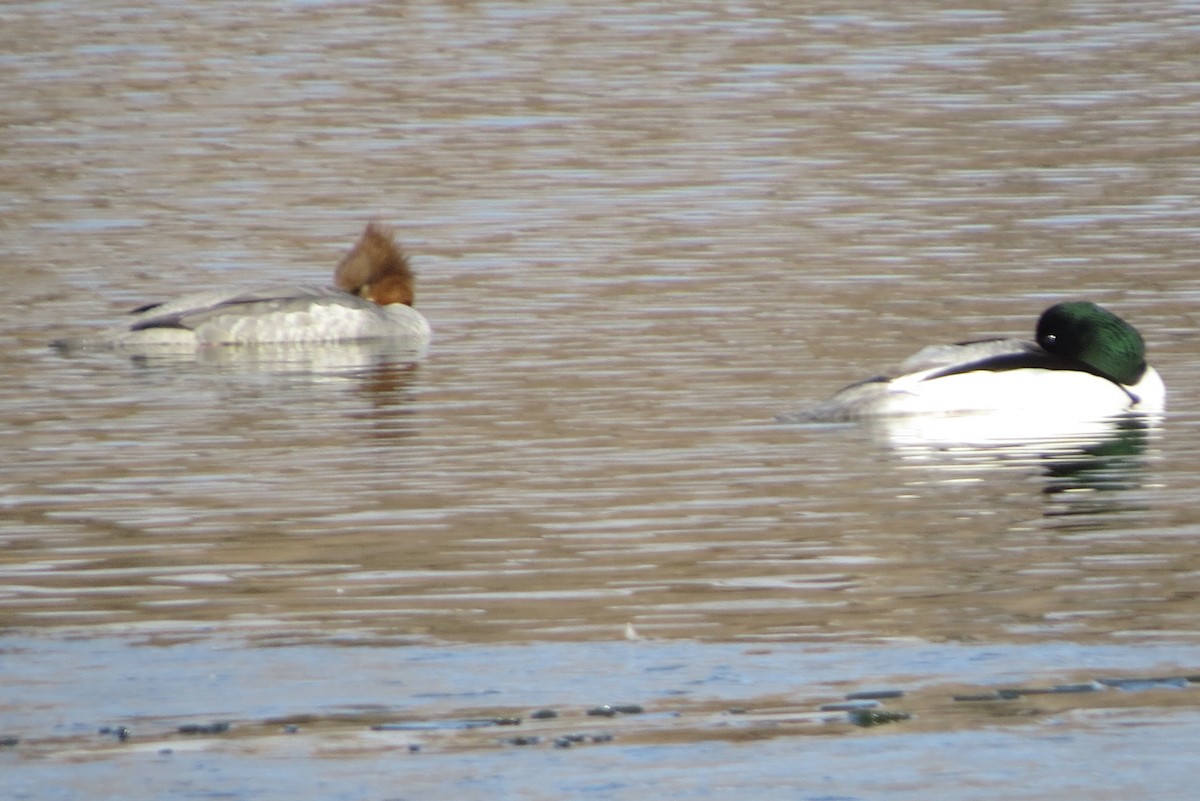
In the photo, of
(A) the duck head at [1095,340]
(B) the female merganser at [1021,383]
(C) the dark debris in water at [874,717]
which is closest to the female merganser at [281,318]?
(B) the female merganser at [1021,383]

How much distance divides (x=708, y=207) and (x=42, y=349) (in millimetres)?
7093

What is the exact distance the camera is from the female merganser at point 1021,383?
12.1 meters

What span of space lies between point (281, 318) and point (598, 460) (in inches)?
206

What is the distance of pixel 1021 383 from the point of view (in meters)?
12.3

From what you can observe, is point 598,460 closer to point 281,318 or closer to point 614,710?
point 614,710

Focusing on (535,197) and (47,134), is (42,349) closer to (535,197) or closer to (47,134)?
(535,197)

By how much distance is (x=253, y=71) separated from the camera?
32.7 metres

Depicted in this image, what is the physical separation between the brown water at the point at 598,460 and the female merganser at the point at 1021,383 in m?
0.38

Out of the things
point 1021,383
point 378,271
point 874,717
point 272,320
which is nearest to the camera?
point 874,717

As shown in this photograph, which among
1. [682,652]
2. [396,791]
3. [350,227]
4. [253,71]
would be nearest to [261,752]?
[396,791]

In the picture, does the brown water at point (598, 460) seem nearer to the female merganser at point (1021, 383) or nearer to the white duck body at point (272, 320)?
the white duck body at point (272, 320)

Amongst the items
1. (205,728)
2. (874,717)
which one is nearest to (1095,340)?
(874,717)

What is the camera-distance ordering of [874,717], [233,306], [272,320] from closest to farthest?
1. [874,717]
2. [233,306]
3. [272,320]

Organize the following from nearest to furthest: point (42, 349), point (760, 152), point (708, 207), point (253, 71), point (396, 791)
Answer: point (396, 791), point (42, 349), point (708, 207), point (760, 152), point (253, 71)
